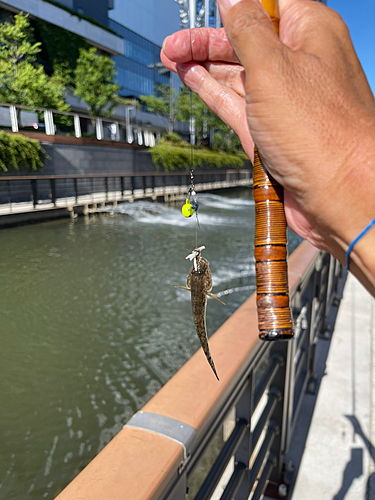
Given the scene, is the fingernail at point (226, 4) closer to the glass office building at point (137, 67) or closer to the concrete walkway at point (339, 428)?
the concrete walkway at point (339, 428)

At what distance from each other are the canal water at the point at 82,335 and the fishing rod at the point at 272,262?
187 inches

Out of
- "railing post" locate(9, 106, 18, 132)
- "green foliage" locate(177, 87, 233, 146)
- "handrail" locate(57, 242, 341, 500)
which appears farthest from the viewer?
"green foliage" locate(177, 87, 233, 146)

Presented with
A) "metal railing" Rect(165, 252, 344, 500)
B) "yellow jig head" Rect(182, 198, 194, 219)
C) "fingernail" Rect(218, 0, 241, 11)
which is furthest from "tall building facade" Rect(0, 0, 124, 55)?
"yellow jig head" Rect(182, 198, 194, 219)

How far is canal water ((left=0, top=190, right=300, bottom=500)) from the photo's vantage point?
521 centimetres

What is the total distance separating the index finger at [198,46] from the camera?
147 centimetres

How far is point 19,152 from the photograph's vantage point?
20016mm

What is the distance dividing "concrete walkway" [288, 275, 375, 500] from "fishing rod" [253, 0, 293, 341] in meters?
3.54

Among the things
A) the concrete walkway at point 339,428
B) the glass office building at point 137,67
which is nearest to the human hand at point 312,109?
the concrete walkway at point 339,428

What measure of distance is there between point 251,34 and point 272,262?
0.61 meters

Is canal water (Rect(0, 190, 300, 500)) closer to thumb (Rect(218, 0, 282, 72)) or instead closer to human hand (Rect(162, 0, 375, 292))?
human hand (Rect(162, 0, 375, 292))

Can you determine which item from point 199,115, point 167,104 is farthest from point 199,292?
point 167,104

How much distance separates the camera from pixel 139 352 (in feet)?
23.5

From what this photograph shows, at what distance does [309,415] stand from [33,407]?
3941 mm

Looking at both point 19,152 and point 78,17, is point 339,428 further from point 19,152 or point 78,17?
point 78,17
